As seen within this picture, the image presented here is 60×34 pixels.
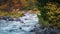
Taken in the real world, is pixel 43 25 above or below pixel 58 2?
below

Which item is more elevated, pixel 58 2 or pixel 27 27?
pixel 58 2

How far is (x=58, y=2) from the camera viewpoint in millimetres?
3600

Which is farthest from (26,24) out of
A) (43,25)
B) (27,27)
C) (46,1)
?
(46,1)

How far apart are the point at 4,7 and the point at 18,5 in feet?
0.86

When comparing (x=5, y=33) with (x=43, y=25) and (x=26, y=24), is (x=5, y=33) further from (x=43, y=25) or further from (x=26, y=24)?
A: (x=43, y=25)

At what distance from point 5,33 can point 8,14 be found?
0.38m

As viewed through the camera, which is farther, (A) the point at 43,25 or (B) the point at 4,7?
(B) the point at 4,7

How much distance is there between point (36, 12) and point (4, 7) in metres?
0.62

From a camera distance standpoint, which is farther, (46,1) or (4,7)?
(4,7)

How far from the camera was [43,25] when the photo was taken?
3629 millimetres

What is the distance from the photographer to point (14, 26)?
3680mm

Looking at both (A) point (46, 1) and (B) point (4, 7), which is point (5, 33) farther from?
(A) point (46, 1)

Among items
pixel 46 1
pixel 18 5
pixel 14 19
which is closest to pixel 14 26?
pixel 14 19

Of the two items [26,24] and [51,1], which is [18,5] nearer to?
[26,24]
